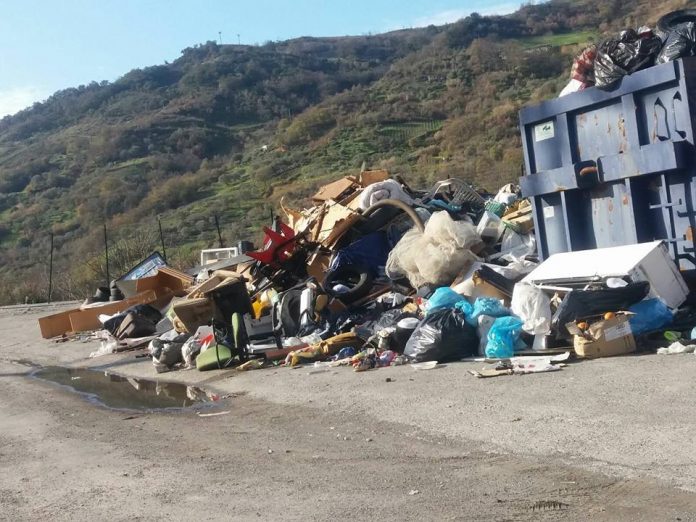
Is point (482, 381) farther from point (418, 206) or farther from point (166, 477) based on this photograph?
point (418, 206)

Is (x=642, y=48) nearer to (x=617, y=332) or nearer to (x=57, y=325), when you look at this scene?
(x=617, y=332)

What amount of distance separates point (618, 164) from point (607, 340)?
198 centimetres

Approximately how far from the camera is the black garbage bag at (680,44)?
7.48 m

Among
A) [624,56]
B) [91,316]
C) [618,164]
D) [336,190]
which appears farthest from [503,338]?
[91,316]

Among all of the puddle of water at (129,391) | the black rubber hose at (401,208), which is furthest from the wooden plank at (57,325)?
the black rubber hose at (401,208)

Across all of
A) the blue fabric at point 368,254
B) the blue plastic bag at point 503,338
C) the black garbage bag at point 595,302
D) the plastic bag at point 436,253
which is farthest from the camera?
the blue fabric at point 368,254

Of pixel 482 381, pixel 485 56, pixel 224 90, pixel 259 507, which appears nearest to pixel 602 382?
pixel 482 381

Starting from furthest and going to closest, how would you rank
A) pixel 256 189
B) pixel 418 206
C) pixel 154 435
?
pixel 256 189 → pixel 418 206 → pixel 154 435

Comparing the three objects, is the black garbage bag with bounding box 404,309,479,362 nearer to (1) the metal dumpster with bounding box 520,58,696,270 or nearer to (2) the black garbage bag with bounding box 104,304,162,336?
(1) the metal dumpster with bounding box 520,58,696,270

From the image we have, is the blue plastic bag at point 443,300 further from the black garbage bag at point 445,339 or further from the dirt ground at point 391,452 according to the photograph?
the dirt ground at point 391,452

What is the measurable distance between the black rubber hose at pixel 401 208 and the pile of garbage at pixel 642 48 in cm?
294

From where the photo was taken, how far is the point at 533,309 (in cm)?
752

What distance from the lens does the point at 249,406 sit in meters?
7.39

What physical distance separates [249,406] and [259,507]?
294cm
